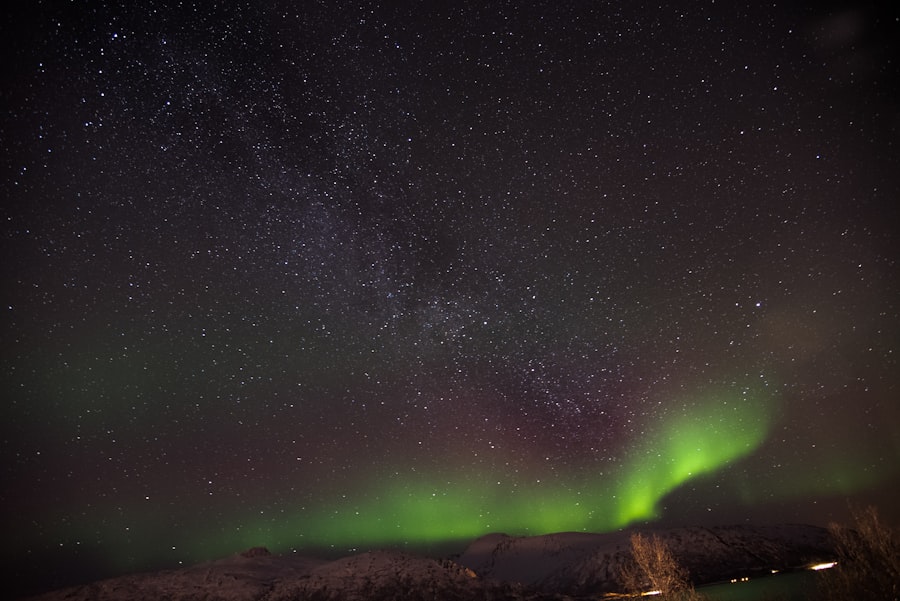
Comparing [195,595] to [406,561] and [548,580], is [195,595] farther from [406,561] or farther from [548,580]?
[548,580]

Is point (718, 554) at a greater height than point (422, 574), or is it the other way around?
point (422, 574)

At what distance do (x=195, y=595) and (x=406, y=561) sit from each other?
49.6 metres

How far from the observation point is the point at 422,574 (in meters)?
111

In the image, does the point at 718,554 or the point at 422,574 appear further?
the point at 718,554

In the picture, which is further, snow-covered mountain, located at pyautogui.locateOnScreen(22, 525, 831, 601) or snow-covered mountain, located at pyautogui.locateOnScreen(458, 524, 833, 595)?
snow-covered mountain, located at pyautogui.locateOnScreen(458, 524, 833, 595)

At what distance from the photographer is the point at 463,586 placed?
105062 mm

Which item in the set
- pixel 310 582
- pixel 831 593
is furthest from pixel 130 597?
pixel 831 593

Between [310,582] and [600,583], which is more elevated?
[310,582]

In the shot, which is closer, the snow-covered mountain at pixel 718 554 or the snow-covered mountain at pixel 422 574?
the snow-covered mountain at pixel 422 574

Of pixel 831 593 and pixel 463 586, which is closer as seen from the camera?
pixel 831 593

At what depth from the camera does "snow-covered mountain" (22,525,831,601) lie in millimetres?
99438

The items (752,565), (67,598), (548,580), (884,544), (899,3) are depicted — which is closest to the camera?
(899,3)

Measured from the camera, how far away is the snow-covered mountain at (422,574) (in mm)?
99438

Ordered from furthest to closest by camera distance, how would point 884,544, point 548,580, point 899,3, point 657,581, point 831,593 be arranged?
1. point 548,580
2. point 657,581
3. point 884,544
4. point 831,593
5. point 899,3
